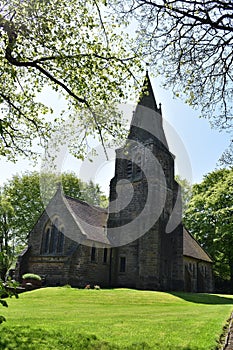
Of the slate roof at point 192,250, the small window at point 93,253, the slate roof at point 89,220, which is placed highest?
the slate roof at point 89,220

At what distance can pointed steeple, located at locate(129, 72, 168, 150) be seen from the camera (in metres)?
32.8

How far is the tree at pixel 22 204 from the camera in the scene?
43.5 meters

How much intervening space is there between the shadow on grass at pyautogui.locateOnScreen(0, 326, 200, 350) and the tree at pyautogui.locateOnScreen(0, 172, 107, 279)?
3512 cm

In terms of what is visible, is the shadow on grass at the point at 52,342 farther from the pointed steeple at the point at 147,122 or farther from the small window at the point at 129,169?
the pointed steeple at the point at 147,122

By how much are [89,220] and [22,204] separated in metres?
17.8

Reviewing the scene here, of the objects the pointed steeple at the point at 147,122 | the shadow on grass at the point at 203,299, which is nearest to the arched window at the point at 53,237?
the shadow on grass at the point at 203,299

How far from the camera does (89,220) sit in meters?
30.3

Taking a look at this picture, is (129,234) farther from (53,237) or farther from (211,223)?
(211,223)

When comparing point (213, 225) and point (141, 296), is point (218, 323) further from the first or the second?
point (213, 225)

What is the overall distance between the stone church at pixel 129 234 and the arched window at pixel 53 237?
0.08 m

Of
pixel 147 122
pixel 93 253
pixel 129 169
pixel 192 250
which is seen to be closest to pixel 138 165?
pixel 129 169

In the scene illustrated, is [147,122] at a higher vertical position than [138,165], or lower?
higher

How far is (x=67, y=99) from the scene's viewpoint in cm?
1315

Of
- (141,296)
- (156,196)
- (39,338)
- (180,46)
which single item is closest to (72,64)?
(180,46)
